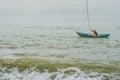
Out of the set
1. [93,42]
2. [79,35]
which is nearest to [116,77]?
[93,42]

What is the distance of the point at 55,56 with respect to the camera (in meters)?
27.2

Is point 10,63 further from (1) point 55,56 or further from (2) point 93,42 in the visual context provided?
(2) point 93,42

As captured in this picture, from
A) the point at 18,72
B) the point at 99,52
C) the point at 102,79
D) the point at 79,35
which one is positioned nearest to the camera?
the point at 102,79

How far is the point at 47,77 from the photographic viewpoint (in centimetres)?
1855

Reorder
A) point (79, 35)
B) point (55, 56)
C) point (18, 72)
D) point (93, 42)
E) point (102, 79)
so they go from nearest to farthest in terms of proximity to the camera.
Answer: point (102, 79) < point (18, 72) < point (55, 56) < point (93, 42) < point (79, 35)

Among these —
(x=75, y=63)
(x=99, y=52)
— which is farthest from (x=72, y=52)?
(x=75, y=63)

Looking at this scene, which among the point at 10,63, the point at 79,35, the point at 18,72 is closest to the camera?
the point at 18,72

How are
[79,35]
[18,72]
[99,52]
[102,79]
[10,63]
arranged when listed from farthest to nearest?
[79,35] < [99,52] < [10,63] < [18,72] < [102,79]

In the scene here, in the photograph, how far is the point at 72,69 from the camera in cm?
2072

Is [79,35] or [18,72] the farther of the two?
[79,35]

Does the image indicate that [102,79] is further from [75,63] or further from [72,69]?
[75,63]

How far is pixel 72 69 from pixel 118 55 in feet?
26.6

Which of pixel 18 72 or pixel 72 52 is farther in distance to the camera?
pixel 72 52

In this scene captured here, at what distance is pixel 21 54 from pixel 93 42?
39.7 ft
